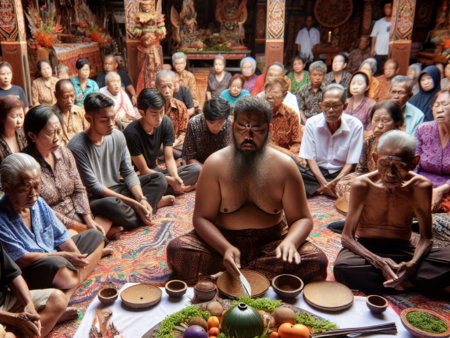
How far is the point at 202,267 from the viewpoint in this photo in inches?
115

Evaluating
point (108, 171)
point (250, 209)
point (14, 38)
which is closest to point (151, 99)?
point (108, 171)

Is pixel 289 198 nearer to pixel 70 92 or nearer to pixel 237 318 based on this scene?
pixel 237 318

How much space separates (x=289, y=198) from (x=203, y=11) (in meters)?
12.2

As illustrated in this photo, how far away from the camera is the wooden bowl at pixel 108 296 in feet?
7.22

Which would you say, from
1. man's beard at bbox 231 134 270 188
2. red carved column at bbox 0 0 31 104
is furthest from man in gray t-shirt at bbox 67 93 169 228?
red carved column at bbox 0 0 31 104

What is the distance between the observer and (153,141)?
4824 mm

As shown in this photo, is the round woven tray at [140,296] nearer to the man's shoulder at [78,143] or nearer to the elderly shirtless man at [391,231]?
the elderly shirtless man at [391,231]

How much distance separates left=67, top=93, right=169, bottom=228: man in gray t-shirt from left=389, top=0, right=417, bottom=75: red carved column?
7.22m

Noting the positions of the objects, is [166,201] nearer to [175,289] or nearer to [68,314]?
[68,314]

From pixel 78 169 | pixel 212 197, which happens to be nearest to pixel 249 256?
pixel 212 197

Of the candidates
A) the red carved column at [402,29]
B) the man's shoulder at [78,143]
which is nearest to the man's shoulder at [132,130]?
the man's shoulder at [78,143]

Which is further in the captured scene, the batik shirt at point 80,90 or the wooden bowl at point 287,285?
the batik shirt at point 80,90

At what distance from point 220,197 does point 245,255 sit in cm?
48

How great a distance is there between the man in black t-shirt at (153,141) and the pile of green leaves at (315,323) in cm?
303
